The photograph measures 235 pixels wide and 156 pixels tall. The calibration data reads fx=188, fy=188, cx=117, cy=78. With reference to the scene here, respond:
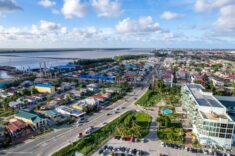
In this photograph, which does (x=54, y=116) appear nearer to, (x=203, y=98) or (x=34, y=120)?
(x=34, y=120)

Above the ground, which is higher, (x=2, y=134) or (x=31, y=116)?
(x=31, y=116)

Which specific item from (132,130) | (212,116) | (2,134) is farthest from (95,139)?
(212,116)

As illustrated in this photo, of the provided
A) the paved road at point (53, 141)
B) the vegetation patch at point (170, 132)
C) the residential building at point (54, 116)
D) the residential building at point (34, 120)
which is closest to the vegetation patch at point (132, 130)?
the vegetation patch at point (170, 132)

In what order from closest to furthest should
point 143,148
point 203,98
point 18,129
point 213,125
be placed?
point 143,148 → point 213,125 → point 18,129 → point 203,98

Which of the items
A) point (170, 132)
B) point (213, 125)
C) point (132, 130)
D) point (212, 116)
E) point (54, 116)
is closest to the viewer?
point (213, 125)

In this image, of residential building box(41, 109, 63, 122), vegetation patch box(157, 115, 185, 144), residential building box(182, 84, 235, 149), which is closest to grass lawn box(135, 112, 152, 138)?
vegetation patch box(157, 115, 185, 144)

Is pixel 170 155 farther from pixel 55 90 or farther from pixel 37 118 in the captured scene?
pixel 55 90

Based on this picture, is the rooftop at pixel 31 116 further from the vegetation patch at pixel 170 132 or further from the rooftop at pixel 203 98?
the rooftop at pixel 203 98

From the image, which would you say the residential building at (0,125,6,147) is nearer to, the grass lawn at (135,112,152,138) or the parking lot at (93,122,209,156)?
the parking lot at (93,122,209,156)
